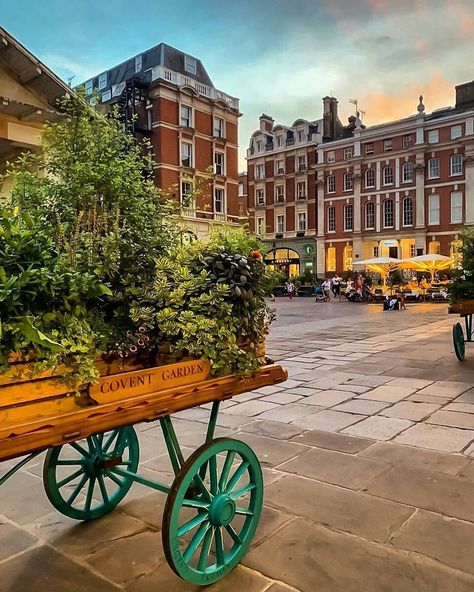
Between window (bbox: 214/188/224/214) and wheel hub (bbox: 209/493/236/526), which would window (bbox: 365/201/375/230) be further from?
wheel hub (bbox: 209/493/236/526)

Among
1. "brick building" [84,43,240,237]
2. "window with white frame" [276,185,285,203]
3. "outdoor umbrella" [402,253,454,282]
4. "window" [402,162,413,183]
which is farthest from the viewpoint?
"window with white frame" [276,185,285,203]

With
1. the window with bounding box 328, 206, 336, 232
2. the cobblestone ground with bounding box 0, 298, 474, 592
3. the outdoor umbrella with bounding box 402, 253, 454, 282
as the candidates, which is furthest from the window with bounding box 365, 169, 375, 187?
the cobblestone ground with bounding box 0, 298, 474, 592

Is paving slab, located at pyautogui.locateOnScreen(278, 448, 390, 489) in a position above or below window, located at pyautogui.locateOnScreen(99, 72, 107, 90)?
below

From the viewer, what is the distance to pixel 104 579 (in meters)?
2.20

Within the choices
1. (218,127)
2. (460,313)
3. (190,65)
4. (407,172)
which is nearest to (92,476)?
(460,313)

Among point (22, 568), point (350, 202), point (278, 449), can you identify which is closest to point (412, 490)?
point (278, 449)

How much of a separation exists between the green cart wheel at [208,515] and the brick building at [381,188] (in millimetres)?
33100

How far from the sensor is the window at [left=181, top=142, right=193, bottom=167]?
3209 centimetres

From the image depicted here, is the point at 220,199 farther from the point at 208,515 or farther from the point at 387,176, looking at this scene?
the point at 208,515

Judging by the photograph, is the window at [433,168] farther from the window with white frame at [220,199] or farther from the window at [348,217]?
the window with white frame at [220,199]

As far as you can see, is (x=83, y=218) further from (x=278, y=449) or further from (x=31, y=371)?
(x=278, y=449)

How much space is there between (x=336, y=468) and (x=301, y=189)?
45195 millimetres

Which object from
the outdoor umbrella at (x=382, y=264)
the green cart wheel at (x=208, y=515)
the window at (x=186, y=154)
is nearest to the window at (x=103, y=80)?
the window at (x=186, y=154)

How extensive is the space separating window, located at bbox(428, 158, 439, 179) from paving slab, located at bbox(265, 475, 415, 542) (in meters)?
40.8
